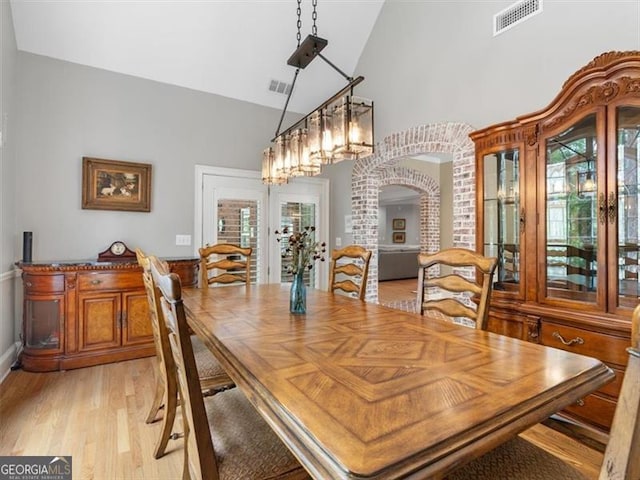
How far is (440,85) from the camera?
342 cm

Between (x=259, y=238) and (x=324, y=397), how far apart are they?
3.74m

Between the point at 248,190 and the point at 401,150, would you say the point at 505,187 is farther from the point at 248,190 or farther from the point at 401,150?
the point at 248,190

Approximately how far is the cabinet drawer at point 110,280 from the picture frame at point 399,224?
11328 mm

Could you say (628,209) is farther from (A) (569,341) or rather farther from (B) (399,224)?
(B) (399,224)

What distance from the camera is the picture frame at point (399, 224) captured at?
→ 1343 centimetres

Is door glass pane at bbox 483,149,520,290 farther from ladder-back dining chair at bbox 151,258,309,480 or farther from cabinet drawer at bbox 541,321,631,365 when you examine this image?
ladder-back dining chair at bbox 151,258,309,480

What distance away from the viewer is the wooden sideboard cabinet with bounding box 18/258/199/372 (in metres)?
2.99

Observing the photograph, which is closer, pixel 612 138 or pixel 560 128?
pixel 612 138

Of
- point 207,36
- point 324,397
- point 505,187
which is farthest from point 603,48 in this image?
point 207,36

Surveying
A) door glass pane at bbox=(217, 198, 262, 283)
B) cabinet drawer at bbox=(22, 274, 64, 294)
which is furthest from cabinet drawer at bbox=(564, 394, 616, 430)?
cabinet drawer at bbox=(22, 274, 64, 294)

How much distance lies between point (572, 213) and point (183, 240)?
3739 mm

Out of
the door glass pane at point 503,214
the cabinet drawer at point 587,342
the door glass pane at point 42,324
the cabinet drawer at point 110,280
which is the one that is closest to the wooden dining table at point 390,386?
the cabinet drawer at point 587,342

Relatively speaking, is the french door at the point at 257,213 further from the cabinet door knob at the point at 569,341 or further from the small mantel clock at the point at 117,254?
the cabinet door knob at the point at 569,341

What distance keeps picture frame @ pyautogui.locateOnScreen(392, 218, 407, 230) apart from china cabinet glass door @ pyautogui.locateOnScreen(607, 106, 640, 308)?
11.6 metres
